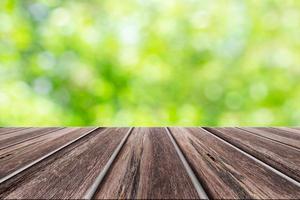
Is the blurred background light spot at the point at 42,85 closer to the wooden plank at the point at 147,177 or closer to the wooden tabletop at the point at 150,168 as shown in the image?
the wooden tabletop at the point at 150,168

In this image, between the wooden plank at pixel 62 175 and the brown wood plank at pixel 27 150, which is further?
the brown wood plank at pixel 27 150

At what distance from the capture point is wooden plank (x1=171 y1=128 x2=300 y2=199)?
435 millimetres

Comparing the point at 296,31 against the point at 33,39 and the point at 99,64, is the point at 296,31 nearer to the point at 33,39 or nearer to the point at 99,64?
the point at 99,64

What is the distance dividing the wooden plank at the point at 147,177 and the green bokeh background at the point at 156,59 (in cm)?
346

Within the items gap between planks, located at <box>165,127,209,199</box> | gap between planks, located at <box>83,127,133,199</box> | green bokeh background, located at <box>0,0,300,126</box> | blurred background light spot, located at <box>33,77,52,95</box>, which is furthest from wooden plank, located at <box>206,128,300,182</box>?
blurred background light spot, located at <box>33,77,52,95</box>

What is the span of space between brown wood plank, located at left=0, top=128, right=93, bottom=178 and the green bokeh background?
3.20m

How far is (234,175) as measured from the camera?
1.69ft

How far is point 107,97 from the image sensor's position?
14.3 feet

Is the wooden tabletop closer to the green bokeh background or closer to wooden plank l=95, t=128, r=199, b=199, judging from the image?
wooden plank l=95, t=128, r=199, b=199

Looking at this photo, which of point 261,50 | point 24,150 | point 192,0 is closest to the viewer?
point 24,150

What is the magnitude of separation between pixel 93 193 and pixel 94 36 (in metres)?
4.03

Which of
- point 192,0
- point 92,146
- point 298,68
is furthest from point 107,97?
point 92,146

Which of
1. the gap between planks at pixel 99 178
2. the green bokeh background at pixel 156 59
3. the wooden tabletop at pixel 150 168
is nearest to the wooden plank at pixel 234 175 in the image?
the wooden tabletop at pixel 150 168

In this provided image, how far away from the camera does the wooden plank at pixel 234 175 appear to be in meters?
0.43
